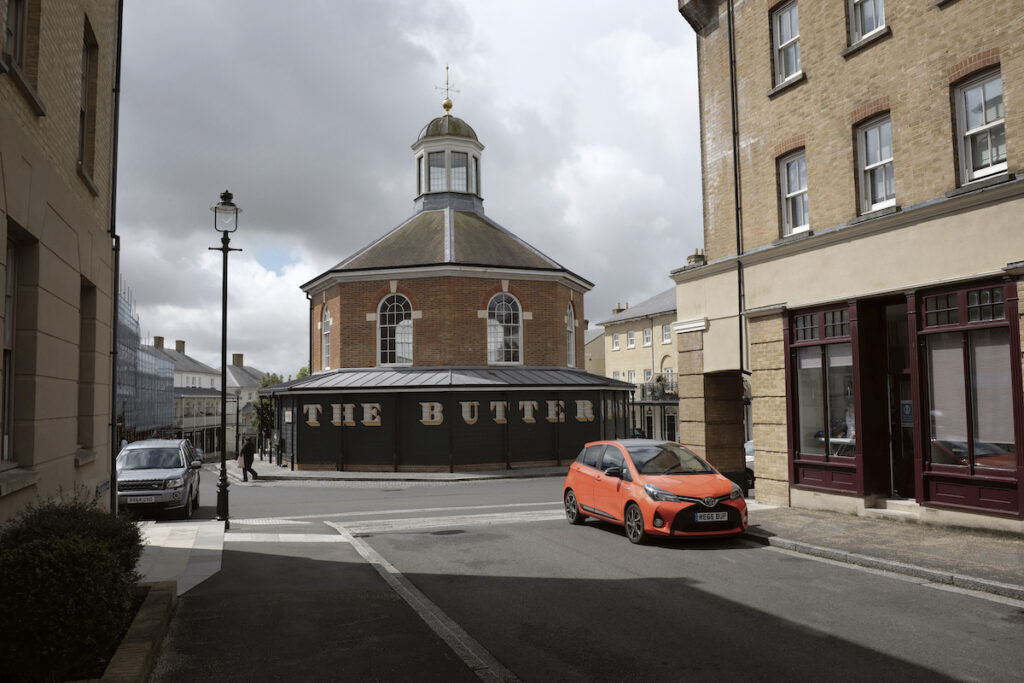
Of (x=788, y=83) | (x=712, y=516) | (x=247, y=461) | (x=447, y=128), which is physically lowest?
(x=247, y=461)

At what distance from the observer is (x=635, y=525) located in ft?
38.1

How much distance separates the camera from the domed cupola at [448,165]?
39.2 metres

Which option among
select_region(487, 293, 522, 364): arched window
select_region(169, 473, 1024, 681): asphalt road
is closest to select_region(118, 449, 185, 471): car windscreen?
select_region(169, 473, 1024, 681): asphalt road

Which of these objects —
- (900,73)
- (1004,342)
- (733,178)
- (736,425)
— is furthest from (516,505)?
(900,73)

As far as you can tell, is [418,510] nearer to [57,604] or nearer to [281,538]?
[281,538]

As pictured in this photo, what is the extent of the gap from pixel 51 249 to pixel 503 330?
86.0 feet

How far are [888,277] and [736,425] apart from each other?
547cm

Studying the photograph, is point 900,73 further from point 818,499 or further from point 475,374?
point 475,374

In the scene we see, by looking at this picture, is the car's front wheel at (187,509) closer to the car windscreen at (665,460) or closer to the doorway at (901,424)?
the car windscreen at (665,460)

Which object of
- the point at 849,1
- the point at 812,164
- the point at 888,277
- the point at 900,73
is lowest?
the point at 888,277

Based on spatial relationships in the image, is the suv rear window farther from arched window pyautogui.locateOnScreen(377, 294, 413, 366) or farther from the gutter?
arched window pyautogui.locateOnScreen(377, 294, 413, 366)

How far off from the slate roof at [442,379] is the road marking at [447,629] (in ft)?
64.2

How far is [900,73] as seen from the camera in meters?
12.6

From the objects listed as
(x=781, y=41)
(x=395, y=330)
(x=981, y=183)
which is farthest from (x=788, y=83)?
(x=395, y=330)
